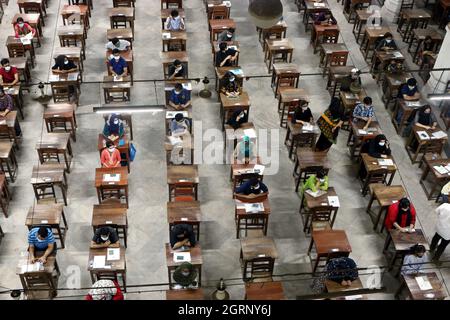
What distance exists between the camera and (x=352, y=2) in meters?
17.5

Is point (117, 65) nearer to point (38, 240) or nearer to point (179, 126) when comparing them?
point (179, 126)

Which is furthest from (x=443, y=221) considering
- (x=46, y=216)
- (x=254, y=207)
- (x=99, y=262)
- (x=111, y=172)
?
(x=46, y=216)

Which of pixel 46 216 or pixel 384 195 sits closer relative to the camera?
pixel 46 216

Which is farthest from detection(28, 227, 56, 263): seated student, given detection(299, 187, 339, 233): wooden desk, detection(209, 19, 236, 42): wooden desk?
detection(209, 19, 236, 42): wooden desk

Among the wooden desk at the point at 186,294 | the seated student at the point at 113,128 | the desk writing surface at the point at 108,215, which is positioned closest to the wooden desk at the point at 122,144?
the seated student at the point at 113,128

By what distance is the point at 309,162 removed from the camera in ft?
38.7

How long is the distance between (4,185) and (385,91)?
9.53m

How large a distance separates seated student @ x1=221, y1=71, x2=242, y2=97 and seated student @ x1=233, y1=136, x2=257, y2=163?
1.95 m

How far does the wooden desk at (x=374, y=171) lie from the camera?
11.6 m

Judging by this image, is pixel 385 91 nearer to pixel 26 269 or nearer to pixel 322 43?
pixel 322 43

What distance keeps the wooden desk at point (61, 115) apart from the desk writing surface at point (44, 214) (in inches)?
109

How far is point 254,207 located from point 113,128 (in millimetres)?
3626

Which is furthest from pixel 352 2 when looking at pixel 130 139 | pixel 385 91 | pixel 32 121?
pixel 32 121

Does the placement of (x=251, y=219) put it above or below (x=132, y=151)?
below
